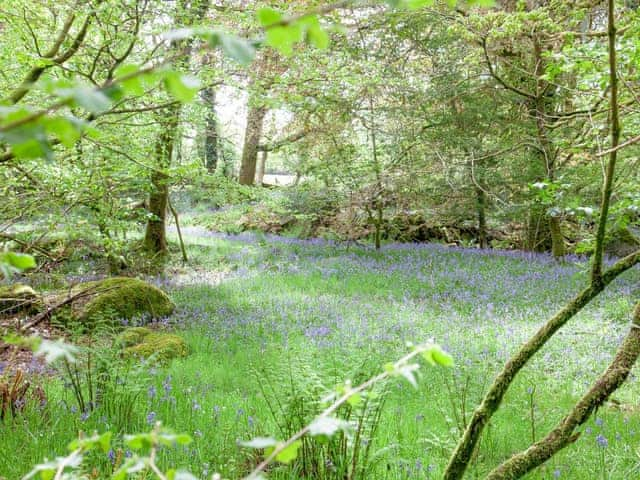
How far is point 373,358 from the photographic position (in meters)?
5.85

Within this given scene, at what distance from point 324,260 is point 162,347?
6858 millimetres

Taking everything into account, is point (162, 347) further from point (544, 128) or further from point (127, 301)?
point (544, 128)

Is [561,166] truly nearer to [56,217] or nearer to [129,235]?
[56,217]

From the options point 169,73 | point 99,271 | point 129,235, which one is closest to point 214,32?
point 169,73

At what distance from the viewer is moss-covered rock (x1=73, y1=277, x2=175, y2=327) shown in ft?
25.6

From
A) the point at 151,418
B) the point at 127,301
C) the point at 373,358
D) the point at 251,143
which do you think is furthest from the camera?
the point at 251,143

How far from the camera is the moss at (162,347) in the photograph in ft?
19.6

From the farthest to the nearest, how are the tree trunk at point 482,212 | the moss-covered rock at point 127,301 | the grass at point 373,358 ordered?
1. the tree trunk at point 482,212
2. the moss-covered rock at point 127,301
3. the grass at point 373,358

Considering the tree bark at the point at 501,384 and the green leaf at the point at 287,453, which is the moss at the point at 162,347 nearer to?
the tree bark at the point at 501,384

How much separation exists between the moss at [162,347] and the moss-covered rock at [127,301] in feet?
4.60

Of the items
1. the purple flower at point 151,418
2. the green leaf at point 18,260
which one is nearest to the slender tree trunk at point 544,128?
the purple flower at point 151,418

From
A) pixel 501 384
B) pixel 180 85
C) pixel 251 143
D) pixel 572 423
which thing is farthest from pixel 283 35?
pixel 251 143

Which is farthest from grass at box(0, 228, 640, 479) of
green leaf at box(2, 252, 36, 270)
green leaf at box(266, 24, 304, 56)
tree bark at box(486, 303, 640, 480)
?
green leaf at box(266, 24, 304, 56)

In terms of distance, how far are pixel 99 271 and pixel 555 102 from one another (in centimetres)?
1099
